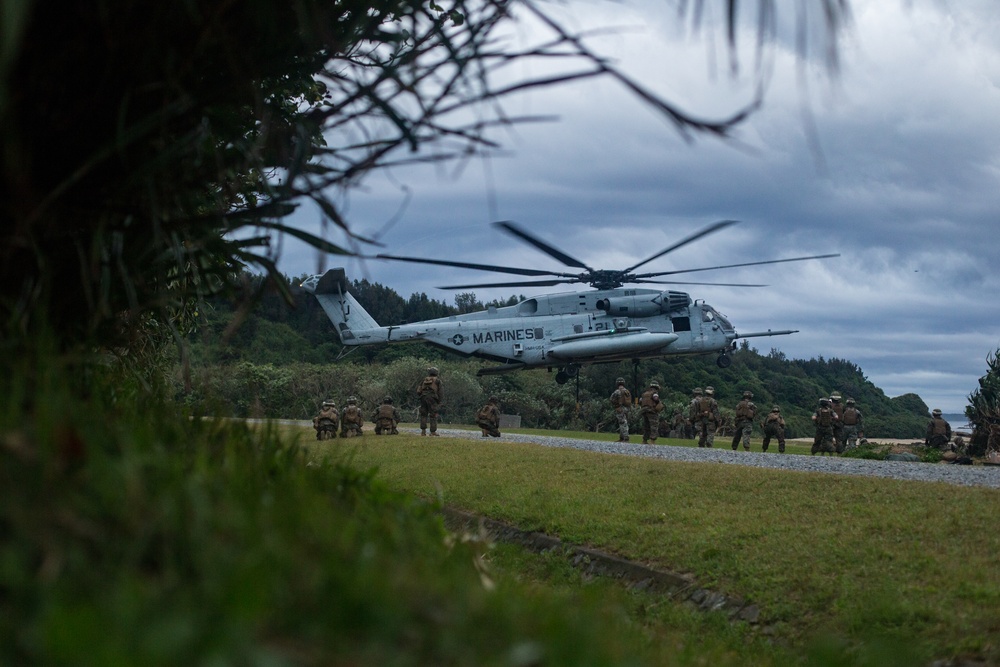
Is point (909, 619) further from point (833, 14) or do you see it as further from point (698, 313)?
point (698, 313)

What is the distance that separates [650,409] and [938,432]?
24.7 ft

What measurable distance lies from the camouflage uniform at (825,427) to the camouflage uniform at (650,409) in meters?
3.73

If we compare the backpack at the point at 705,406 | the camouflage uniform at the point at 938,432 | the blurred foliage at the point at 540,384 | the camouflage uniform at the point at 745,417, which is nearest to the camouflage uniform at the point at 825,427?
the camouflage uniform at the point at 745,417

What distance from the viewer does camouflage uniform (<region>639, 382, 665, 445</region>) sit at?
21.7 metres

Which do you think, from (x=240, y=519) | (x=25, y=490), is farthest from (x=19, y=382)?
(x=240, y=519)

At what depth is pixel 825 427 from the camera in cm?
2164

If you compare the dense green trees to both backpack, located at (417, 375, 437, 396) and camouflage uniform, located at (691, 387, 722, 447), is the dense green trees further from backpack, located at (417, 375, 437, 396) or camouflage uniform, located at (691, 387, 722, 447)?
backpack, located at (417, 375, 437, 396)

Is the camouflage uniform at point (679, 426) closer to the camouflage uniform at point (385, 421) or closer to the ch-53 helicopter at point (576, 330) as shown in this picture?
the ch-53 helicopter at point (576, 330)

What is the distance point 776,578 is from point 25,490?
6.84 m

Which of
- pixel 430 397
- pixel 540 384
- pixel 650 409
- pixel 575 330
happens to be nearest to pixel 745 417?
pixel 650 409

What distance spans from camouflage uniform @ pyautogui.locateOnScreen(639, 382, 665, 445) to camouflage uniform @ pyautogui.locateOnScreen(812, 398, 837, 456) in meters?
3.73

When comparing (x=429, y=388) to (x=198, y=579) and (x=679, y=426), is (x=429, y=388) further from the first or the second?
(x=198, y=579)

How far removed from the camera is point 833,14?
2479 mm

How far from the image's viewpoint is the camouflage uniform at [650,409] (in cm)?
2166
